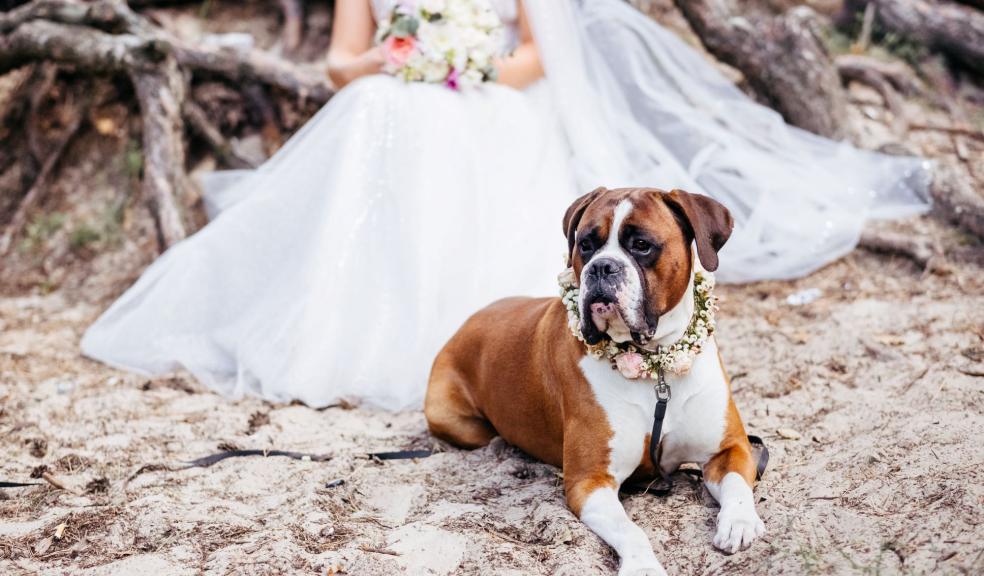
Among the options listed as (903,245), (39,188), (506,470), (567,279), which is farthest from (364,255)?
(39,188)

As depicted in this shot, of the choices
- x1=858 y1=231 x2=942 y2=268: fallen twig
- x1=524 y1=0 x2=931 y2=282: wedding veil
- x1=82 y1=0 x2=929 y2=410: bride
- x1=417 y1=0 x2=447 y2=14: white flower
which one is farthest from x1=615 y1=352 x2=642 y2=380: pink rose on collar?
x1=858 y1=231 x2=942 y2=268: fallen twig

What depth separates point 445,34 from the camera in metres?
5.05

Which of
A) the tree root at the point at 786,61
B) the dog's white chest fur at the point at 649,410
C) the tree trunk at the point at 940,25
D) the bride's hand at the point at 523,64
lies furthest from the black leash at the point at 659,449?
the tree trunk at the point at 940,25

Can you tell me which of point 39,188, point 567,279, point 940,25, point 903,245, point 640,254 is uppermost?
point 640,254

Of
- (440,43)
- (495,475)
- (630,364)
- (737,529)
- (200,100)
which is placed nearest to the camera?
(737,529)

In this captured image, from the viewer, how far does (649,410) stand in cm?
312

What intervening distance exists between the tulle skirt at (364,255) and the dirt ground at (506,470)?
0.23 meters

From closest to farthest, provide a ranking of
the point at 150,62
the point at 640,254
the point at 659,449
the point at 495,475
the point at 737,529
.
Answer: the point at 737,529 → the point at 640,254 → the point at 659,449 → the point at 495,475 → the point at 150,62

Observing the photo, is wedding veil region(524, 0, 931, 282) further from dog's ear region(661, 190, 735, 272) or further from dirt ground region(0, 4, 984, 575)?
dog's ear region(661, 190, 735, 272)

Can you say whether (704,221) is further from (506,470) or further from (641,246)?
(506,470)

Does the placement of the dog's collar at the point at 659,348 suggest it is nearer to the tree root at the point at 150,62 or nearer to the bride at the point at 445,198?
the bride at the point at 445,198

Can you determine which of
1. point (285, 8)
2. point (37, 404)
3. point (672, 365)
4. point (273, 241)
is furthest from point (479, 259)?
point (285, 8)

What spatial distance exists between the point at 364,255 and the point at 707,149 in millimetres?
2164

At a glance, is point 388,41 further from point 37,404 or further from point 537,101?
point 37,404
